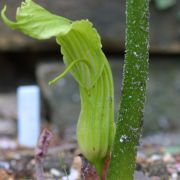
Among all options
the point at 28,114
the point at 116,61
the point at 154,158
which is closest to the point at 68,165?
the point at 154,158

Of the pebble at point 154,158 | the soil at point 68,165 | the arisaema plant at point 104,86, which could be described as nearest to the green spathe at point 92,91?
the arisaema plant at point 104,86

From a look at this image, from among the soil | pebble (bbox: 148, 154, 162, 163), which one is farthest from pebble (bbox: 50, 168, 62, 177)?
pebble (bbox: 148, 154, 162, 163)

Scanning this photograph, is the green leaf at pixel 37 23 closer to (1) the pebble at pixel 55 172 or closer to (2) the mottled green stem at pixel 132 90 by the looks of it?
(2) the mottled green stem at pixel 132 90

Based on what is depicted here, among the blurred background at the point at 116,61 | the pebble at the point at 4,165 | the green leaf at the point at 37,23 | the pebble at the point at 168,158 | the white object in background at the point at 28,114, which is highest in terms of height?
the blurred background at the point at 116,61

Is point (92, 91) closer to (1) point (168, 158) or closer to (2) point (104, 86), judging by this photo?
(2) point (104, 86)

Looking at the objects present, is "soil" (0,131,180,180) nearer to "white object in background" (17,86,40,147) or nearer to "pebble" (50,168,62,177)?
"pebble" (50,168,62,177)

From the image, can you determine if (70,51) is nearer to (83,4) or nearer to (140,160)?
(140,160)

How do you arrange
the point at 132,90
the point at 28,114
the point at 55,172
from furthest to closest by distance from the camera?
1. the point at 28,114
2. the point at 55,172
3. the point at 132,90
